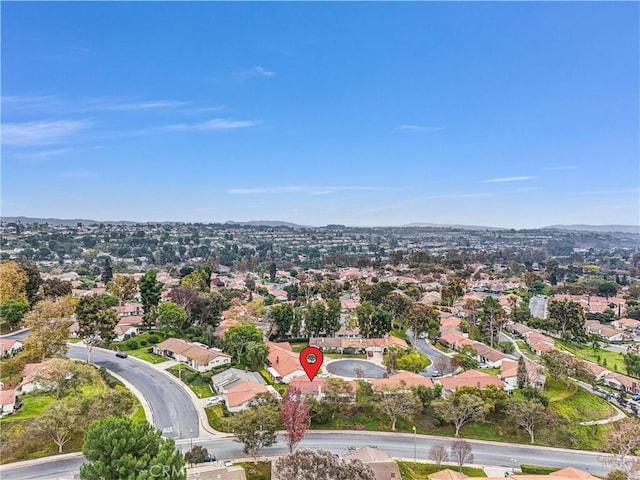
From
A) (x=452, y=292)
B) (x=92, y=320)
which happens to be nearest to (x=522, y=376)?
(x=452, y=292)

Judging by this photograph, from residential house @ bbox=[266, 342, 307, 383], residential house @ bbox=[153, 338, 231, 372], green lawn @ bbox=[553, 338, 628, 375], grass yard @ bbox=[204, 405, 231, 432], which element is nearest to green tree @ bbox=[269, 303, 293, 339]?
residential house @ bbox=[266, 342, 307, 383]

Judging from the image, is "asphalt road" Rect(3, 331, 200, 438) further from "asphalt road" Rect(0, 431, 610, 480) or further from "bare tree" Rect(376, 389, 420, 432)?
"bare tree" Rect(376, 389, 420, 432)

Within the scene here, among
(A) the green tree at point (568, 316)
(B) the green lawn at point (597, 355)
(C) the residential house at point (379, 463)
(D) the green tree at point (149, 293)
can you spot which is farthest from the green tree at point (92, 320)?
(A) the green tree at point (568, 316)

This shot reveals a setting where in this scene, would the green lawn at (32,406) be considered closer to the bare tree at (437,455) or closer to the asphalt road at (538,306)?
the bare tree at (437,455)

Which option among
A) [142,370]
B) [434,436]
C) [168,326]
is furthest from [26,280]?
[434,436]

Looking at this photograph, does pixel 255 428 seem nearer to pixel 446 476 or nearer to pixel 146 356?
pixel 446 476

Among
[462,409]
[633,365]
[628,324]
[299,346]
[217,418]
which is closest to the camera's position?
[217,418]
